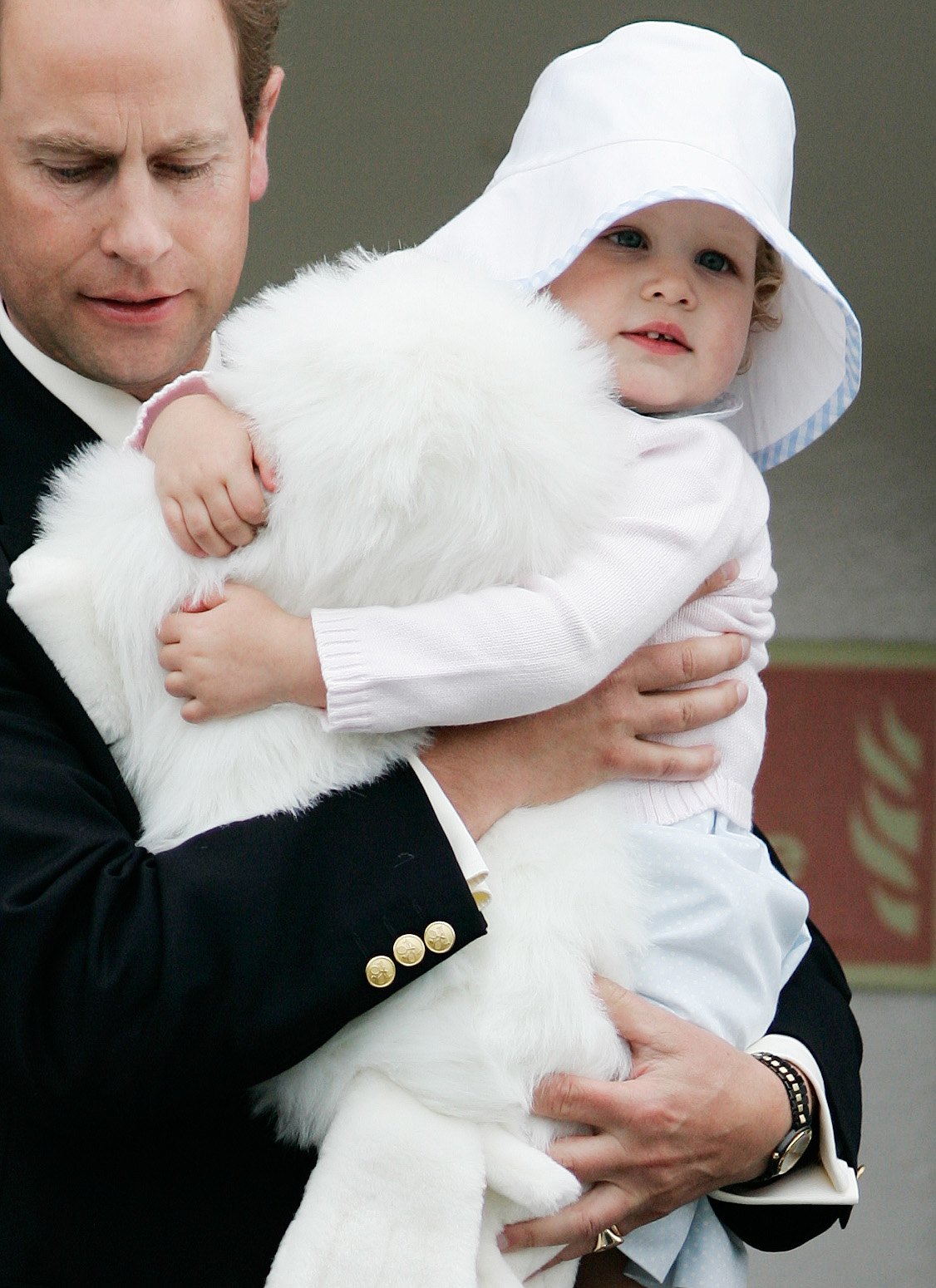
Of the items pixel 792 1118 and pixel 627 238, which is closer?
pixel 792 1118

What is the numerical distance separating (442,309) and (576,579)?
0.91 feet

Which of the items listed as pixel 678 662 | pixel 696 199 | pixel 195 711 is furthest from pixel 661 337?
pixel 195 711

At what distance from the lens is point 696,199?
1.74 meters

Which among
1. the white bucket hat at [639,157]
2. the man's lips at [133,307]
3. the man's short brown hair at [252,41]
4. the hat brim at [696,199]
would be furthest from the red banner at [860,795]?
the man's lips at [133,307]

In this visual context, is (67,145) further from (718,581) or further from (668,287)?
(718,581)

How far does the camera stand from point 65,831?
1.29 m

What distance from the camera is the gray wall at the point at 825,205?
10.8 feet

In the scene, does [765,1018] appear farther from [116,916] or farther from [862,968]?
[862,968]

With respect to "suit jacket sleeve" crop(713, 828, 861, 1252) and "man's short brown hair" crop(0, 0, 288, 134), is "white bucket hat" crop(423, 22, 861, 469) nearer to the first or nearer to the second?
"man's short brown hair" crop(0, 0, 288, 134)

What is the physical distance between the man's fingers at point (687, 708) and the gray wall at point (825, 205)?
207 centimetres

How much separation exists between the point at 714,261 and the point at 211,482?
760 millimetres

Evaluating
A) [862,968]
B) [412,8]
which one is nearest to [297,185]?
[412,8]

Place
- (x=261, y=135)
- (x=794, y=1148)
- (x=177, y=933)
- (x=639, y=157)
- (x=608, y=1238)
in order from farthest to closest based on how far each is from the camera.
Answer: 1. (x=261, y=135)
2. (x=639, y=157)
3. (x=794, y=1148)
4. (x=608, y=1238)
5. (x=177, y=933)

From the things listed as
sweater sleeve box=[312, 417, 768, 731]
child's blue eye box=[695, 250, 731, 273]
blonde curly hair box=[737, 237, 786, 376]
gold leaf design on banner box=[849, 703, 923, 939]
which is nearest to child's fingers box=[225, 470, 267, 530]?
sweater sleeve box=[312, 417, 768, 731]
